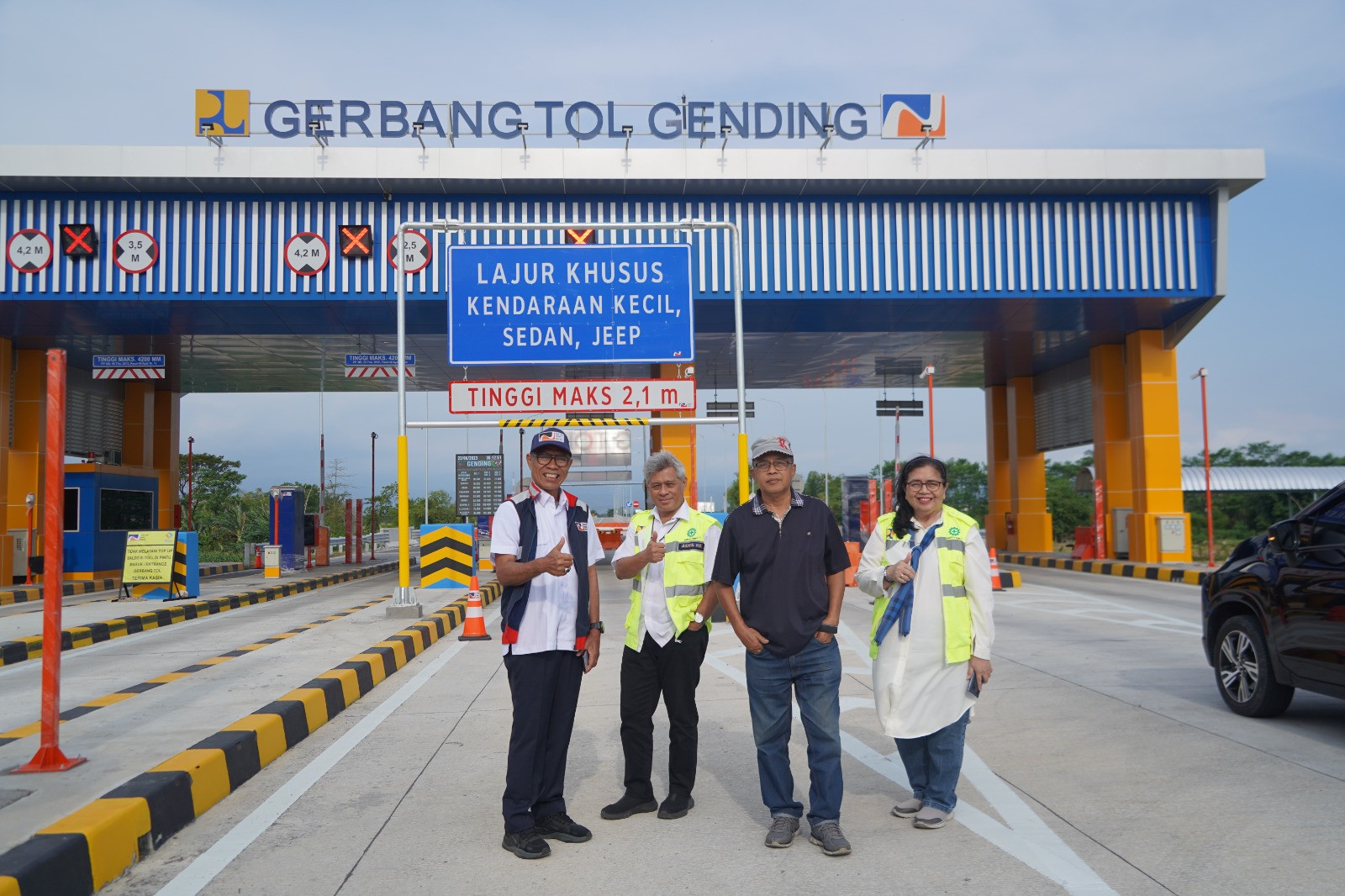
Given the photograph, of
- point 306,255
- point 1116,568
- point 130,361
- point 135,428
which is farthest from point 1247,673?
point 135,428

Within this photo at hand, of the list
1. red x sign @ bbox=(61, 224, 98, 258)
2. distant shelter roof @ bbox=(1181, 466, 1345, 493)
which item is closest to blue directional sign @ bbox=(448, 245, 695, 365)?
red x sign @ bbox=(61, 224, 98, 258)

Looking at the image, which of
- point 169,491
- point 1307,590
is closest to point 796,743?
point 1307,590

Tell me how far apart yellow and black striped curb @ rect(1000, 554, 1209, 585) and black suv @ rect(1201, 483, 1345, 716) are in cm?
1013

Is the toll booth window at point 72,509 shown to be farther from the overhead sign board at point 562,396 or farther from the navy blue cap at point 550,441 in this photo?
the navy blue cap at point 550,441

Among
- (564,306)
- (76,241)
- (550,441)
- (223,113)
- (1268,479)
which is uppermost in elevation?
(223,113)

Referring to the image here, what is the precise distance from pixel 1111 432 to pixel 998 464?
26.2 ft

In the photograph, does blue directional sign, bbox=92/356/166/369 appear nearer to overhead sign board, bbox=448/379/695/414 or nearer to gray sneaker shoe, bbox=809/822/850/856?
overhead sign board, bbox=448/379/695/414

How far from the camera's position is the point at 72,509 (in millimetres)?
20844

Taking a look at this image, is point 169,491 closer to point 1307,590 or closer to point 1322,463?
point 1307,590

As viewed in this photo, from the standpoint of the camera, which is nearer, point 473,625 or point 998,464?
point 473,625

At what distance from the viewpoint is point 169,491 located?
28.1 m

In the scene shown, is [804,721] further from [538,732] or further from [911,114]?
[911,114]

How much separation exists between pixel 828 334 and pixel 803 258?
4.74 m

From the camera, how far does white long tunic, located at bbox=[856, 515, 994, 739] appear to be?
14.0 feet
